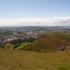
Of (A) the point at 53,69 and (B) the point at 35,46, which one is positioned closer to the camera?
(A) the point at 53,69

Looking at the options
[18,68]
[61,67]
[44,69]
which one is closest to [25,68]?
[18,68]

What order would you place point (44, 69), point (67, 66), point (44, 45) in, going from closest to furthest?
1. point (44, 69)
2. point (67, 66)
3. point (44, 45)

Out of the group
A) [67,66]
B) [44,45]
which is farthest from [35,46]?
[67,66]

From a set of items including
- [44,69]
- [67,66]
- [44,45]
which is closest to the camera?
[44,69]

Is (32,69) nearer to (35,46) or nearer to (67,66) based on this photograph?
(67,66)

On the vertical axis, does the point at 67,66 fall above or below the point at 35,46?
above

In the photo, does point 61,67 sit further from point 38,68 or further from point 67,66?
point 38,68

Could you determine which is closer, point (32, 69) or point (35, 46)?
point (32, 69)

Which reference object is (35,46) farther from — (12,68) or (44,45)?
(12,68)
